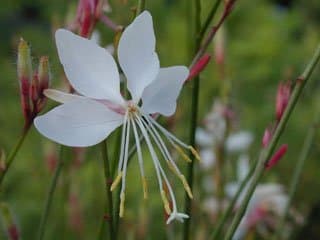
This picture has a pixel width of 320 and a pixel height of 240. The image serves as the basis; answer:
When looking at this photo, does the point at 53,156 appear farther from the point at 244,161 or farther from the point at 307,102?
the point at 307,102

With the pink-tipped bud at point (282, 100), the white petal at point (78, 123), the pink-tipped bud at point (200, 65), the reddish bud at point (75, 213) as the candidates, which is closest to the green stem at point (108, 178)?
the white petal at point (78, 123)

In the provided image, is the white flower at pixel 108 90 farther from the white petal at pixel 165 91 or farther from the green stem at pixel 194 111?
the green stem at pixel 194 111

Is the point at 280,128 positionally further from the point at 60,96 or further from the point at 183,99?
the point at 183,99

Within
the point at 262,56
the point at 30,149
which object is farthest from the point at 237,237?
the point at 262,56

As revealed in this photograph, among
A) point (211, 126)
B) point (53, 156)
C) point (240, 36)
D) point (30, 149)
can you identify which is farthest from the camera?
point (240, 36)

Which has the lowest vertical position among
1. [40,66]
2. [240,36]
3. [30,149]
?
[30,149]
